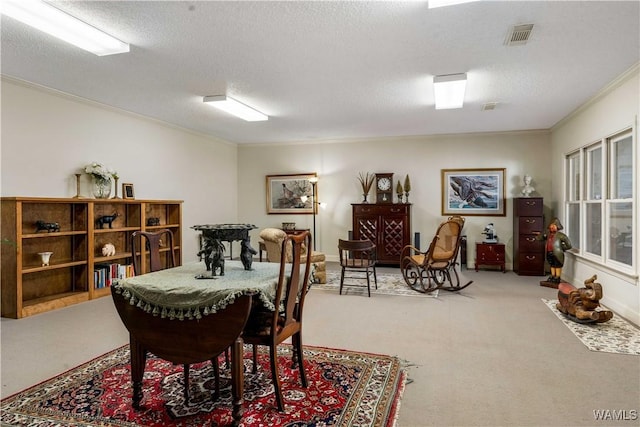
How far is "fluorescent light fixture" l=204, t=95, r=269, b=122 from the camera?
4785 mm

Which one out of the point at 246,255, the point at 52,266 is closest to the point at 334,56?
the point at 246,255

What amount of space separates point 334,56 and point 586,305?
3.51 m

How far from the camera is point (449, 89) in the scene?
4.31m

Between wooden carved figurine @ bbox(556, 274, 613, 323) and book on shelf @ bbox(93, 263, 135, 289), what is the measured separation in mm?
5444

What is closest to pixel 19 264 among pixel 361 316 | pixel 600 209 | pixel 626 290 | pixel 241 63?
pixel 241 63

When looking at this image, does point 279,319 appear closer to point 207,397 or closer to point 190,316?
point 190,316

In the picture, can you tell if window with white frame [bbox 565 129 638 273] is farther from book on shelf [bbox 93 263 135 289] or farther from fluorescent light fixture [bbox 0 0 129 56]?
book on shelf [bbox 93 263 135 289]

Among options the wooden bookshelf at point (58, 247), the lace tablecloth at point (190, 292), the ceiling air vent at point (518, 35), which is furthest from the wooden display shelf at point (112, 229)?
the ceiling air vent at point (518, 35)

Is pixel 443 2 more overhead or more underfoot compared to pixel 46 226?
more overhead

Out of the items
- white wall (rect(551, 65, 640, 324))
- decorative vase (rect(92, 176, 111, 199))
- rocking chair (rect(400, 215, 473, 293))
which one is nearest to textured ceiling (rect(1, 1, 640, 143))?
white wall (rect(551, 65, 640, 324))

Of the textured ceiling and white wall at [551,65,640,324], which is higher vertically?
the textured ceiling

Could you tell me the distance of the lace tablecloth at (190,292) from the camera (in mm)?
1916

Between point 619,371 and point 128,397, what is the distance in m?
3.35

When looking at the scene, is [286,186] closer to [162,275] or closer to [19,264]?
[19,264]
